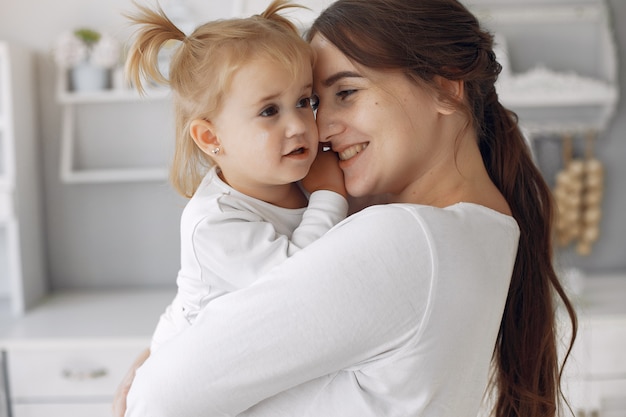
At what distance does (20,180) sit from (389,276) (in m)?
2.13

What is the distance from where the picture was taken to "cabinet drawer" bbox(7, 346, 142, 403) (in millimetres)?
2232

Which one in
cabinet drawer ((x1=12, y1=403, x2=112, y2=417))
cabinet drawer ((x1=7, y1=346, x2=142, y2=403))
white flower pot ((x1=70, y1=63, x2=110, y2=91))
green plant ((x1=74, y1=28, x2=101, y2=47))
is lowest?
cabinet drawer ((x1=12, y1=403, x2=112, y2=417))

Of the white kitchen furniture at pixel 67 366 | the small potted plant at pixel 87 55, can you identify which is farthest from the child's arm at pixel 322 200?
the small potted plant at pixel 87 55

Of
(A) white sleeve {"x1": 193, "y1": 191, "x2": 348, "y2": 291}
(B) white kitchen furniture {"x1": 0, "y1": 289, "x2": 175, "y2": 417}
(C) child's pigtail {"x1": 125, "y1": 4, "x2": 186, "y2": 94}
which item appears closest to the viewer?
(A) white sleeve {"x1": 193, "y1": 191, "x2": 348, "y2": 291}

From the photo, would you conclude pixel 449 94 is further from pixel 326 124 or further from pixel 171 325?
pixel 171 325

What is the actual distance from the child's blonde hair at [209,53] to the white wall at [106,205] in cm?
169

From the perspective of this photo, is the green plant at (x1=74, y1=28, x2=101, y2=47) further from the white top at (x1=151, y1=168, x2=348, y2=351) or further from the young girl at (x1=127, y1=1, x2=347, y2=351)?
the white top at (x1=151, y1=168, x2=348, y2=351)

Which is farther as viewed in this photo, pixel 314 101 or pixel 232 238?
pixel 314 101

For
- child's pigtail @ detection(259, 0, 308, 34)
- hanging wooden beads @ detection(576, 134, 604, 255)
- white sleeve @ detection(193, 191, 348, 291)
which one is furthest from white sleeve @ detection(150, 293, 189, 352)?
hanging wooden beads @ detection(576, 134, 604, 255)

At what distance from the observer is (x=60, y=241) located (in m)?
2.88

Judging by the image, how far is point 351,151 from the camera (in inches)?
42.4

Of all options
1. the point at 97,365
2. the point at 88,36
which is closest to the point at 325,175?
the point at 97,365

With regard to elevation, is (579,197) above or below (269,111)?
below

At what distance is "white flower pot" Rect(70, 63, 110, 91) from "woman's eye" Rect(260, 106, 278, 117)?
175 centimetres
